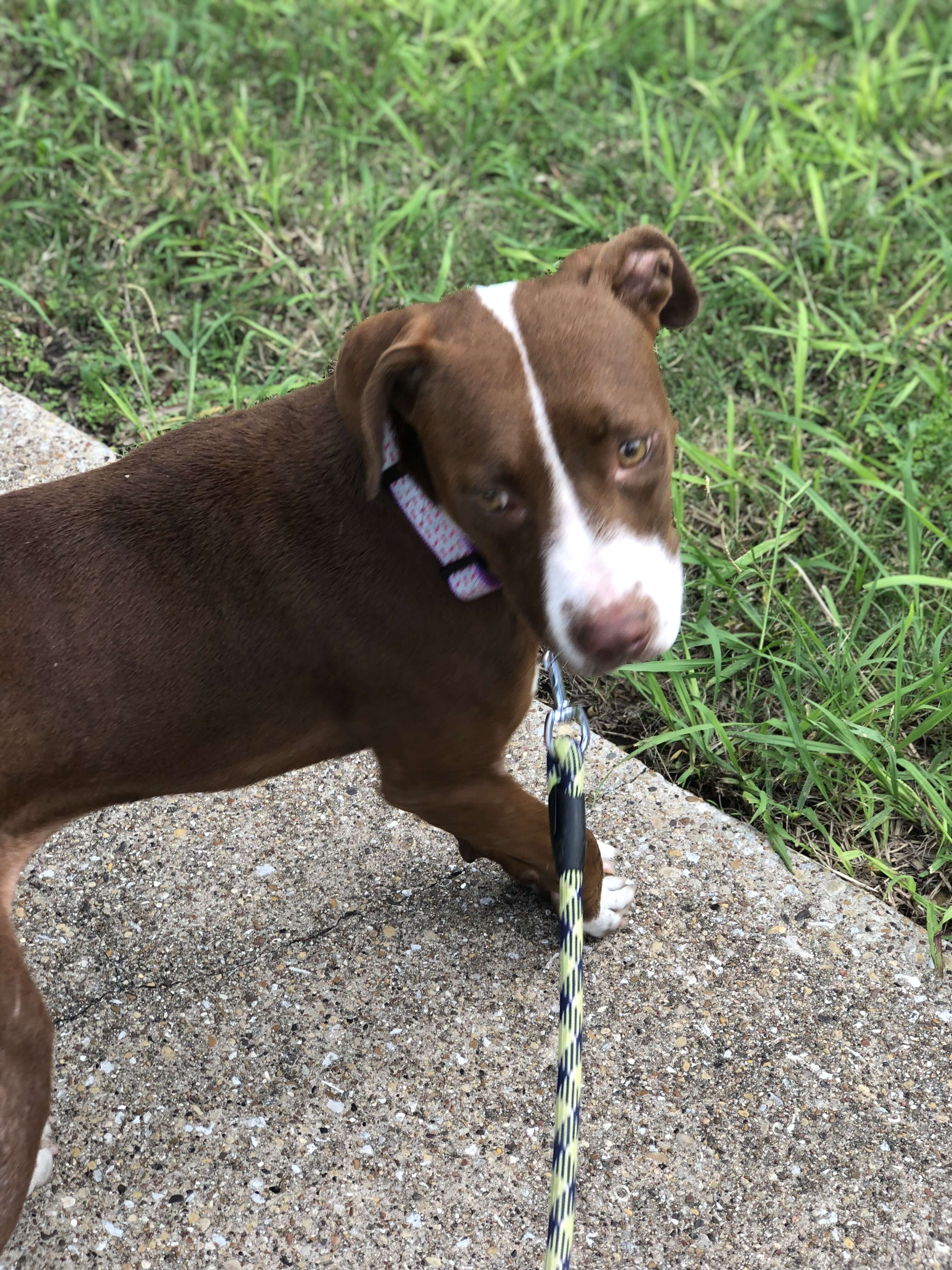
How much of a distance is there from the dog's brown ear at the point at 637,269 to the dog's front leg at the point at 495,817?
0.94m

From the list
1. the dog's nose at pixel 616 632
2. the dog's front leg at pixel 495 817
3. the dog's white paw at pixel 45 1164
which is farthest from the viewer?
the dog's front leg at pixel 495 817

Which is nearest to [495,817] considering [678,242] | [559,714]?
[559,714]

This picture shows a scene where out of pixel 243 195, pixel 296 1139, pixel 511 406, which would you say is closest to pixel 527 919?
pixel 296 1139

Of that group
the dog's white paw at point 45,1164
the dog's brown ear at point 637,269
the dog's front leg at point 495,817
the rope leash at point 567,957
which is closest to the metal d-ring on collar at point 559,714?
the rope leash at point 567,957

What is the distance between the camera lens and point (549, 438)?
6.23 ft

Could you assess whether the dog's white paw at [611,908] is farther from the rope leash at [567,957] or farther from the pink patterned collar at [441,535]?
the pink patterned collar at [441,535]

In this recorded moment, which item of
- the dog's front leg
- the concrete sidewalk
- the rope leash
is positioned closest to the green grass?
the concrete sidewalk

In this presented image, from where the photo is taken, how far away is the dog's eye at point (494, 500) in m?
1.95

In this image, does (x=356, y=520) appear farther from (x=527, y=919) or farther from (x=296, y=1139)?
(x=296, y=1139)

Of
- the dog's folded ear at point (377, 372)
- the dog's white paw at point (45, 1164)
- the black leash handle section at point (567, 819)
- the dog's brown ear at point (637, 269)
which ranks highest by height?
the dog's brown ear at point (637, 269)

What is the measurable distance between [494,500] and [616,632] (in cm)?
30

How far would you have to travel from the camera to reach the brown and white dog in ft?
6.32

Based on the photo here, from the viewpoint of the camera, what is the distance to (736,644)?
3203 mm

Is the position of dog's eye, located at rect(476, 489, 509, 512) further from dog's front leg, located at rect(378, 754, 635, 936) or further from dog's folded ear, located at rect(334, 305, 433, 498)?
dog's front leg, located at rect(378, 754, 635, 936)
